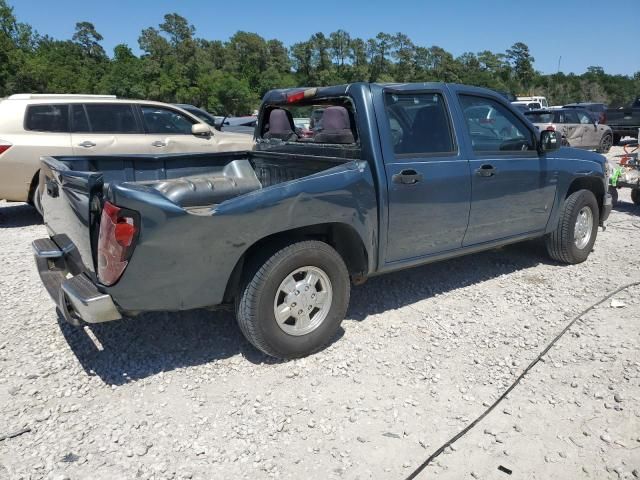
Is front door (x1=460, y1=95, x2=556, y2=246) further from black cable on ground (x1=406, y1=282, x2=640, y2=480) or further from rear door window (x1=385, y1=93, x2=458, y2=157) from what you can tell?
black cable on ground (x1=406, y1=282, x2=640, y2=480)

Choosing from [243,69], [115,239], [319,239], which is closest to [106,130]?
[319,239]

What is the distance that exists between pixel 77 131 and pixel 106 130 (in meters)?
0.40

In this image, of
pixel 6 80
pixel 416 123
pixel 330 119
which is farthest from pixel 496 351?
pixel 6 80

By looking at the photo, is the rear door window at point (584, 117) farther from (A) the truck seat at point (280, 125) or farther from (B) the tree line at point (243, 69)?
(B) the tree line at point (243, 69)

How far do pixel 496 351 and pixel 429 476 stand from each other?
1.42 m

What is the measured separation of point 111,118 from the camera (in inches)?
302

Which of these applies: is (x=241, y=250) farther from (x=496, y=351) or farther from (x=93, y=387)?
(x=496, y=351)

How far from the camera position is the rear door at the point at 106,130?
737 cm

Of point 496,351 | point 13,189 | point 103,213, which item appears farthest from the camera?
point 13,189

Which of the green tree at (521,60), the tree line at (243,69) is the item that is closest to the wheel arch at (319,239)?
the tree line at (243,69)

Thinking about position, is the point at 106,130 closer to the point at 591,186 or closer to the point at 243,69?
the point at 591,186

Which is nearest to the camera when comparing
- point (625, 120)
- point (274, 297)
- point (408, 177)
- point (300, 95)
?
point (274, 297)

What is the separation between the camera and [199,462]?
254cm

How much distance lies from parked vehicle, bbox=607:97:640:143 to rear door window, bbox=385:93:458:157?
19.7 metres
